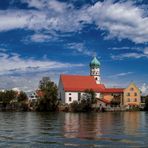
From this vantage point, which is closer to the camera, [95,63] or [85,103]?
[85,103]

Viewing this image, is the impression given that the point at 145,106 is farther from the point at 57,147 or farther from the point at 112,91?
the point at 57,147

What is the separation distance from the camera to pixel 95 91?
164750 mm

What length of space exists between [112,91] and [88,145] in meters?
133

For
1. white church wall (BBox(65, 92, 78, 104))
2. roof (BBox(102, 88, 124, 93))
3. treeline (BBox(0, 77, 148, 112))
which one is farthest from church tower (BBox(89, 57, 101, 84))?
treeline (BBox(0, 77, 148, 112))

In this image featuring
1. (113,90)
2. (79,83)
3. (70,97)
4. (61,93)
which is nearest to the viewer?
(70,97)

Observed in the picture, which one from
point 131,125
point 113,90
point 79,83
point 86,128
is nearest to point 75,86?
point 79,83

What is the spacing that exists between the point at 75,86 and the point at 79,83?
3829 mm

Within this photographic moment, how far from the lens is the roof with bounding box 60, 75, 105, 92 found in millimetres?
165375

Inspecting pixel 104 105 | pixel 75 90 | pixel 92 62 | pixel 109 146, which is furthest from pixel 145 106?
pixel 109 146

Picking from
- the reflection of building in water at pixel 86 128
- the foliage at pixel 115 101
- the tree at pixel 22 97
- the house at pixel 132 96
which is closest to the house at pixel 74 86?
the foliage at pixel 115 101

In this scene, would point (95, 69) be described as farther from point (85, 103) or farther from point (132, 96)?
point (85, 103)

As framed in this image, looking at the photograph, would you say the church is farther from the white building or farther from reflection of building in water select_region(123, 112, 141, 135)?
reflection of building in water select_region(123, 112, 141, 135)

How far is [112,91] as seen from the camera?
548ft

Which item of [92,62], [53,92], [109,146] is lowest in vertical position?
[109,146]
